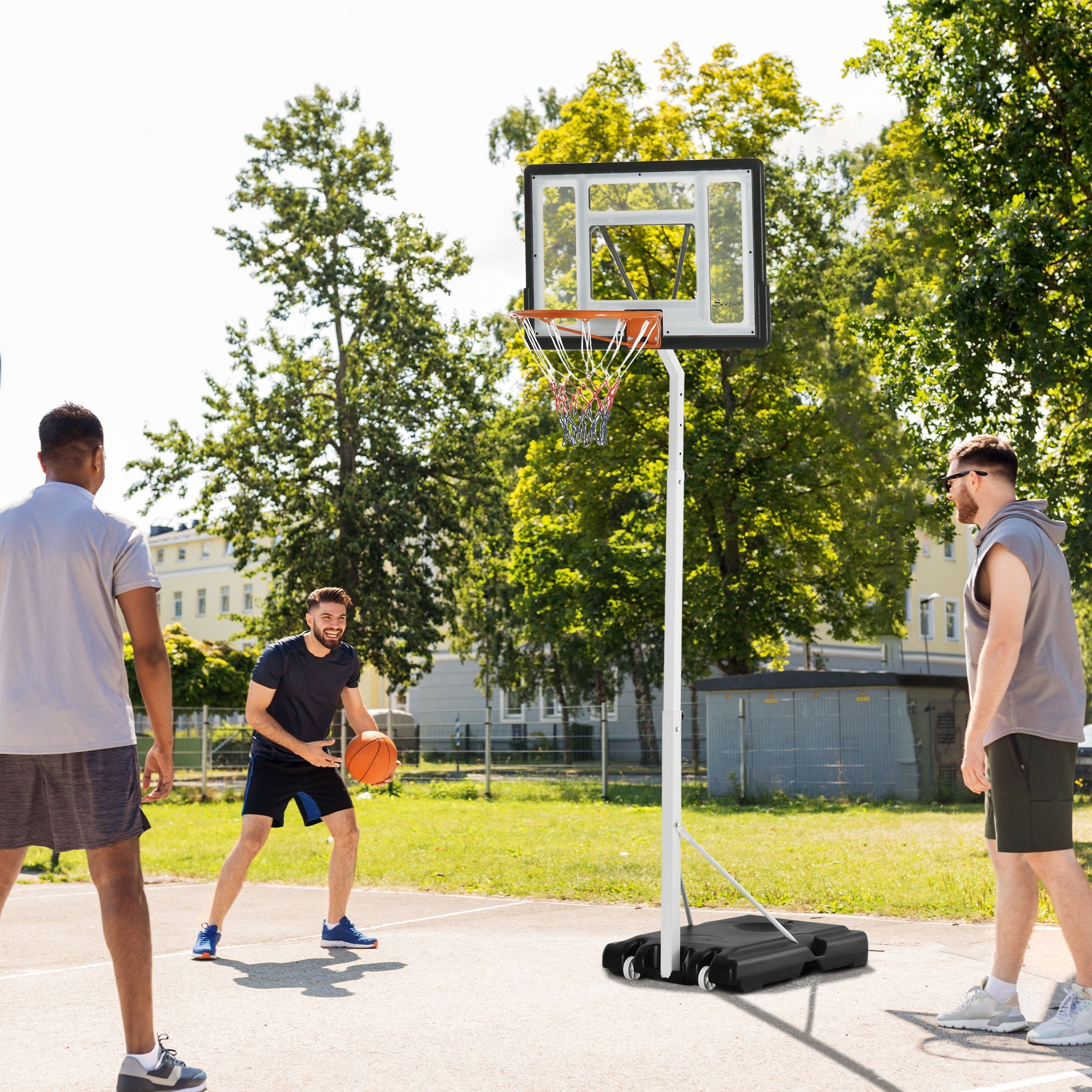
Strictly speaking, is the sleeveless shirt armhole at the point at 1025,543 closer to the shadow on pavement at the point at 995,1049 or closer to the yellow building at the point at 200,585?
the shadow on pavement at the point at 995,1049

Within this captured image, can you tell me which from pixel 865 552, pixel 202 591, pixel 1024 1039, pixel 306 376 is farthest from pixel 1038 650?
pixel 202 591

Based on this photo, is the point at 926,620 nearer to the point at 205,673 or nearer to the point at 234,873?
the point at 205,673

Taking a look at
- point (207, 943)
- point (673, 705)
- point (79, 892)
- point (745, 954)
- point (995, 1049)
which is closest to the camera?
point (995, 1049)

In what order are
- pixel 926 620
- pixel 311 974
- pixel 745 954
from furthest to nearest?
pixel 926 620, pixel 311 974, pixel 745 954

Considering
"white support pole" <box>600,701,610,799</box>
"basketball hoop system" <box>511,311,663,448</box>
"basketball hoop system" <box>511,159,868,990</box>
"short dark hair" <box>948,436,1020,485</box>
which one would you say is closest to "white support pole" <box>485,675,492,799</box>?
"white support pole" <box>600,701,610,799</box>

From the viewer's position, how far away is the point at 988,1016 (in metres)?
5.39

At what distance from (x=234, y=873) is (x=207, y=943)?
1.40 feet

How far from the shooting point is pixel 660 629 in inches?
1282

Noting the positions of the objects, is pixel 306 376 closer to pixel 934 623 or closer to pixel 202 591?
pixel 934 623

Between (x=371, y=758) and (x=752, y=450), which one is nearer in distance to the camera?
(x=371, y=758)

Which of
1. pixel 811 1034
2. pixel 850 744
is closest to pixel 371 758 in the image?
pixel 811 1034

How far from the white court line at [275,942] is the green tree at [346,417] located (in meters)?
A: 24.0

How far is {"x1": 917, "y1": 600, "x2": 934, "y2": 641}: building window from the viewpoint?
200ft

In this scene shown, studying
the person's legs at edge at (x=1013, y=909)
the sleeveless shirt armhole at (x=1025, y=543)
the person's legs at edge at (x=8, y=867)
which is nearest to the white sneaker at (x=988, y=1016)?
the person's legs at edge at (x=1013, y=909)
